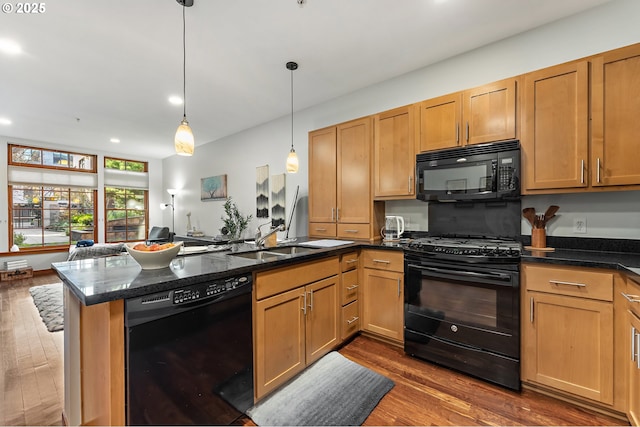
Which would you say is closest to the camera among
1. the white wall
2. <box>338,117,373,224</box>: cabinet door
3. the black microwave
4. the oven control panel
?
the oven control panel

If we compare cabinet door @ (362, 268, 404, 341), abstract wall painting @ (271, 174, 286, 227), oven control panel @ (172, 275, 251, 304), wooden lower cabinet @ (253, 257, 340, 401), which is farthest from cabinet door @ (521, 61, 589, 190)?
abstract wall painting @ (271, 174, 286, 227)

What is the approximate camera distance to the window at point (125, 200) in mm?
6609

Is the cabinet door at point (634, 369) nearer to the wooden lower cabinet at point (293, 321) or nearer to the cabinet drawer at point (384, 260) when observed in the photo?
the cabinet drawer at point (384, 260)

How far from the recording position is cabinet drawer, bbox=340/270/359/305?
246 cm

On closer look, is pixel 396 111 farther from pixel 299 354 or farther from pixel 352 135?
pixel 299 354

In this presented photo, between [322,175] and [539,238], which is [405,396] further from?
[322,175]

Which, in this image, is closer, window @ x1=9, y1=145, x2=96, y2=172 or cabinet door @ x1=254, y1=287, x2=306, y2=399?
cabinet door @ x1=254, y1=287, x2=306, y2=399

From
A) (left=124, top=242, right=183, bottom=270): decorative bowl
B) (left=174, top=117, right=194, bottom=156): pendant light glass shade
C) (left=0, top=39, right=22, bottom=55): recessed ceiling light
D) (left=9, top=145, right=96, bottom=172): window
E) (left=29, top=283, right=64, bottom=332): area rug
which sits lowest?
(left=29, top=283, right=64, bottom=332): area rug

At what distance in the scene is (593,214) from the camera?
6.87 ft

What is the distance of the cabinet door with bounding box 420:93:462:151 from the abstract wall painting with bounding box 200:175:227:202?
13.4ft

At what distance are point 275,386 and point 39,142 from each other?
7.32 m

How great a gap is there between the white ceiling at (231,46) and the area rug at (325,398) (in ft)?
9.16

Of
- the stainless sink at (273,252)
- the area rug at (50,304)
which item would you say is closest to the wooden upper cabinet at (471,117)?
the stainless sink at (273,252)

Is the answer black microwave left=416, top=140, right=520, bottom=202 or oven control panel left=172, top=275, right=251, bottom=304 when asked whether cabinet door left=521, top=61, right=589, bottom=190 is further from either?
oven control panel left=172, top=275, right=251, bottom=304
